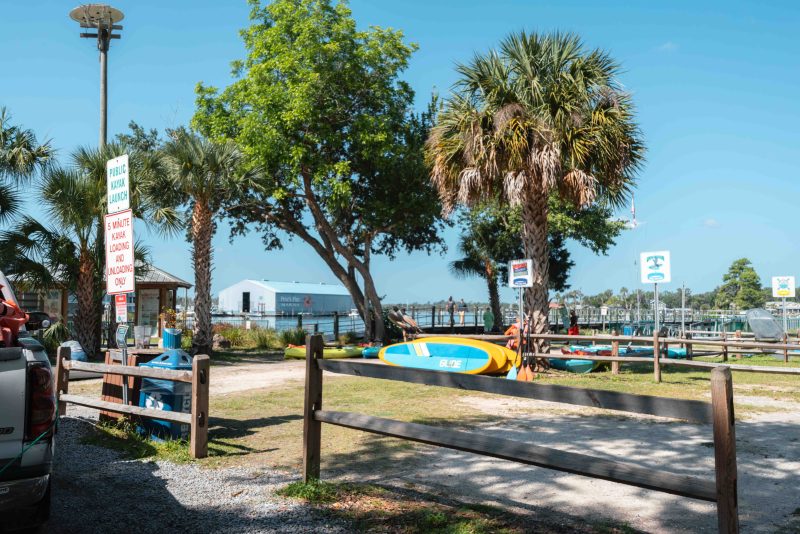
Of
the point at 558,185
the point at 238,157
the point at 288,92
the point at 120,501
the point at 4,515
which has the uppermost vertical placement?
the point at 288,92

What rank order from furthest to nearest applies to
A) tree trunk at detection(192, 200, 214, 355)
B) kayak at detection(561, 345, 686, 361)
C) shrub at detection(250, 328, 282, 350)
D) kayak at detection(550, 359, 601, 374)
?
shrub at detection(250, 328, 282, 350) < tree trunk at detection(192, 200, 214, 355) < kayak at detection(561, 345, 686, 361) < kayak at detection(550, 359, 601, 374)

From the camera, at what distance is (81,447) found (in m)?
7.20

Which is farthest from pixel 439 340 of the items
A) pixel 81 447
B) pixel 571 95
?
pixel 81 447

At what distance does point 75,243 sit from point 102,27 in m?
10.2

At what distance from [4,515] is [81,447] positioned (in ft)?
12.2

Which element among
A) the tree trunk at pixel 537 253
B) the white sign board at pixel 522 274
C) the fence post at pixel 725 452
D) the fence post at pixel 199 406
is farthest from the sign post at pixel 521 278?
the fence post at pixel 725 452

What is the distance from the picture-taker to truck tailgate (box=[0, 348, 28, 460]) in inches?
144

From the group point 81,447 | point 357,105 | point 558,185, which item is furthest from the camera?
point 357,105

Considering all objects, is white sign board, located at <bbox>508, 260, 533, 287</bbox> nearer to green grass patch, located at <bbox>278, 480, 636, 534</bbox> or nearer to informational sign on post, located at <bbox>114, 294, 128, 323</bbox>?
informational sign on post, located at <bbox>114, 294, 128, 323</bbox>

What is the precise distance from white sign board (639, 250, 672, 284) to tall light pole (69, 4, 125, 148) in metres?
17.4

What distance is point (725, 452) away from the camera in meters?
3.31

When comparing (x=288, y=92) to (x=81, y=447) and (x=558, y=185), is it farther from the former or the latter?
(x=81, y=447)

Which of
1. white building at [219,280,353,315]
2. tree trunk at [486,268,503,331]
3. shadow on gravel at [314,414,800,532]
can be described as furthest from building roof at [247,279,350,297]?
shadow on gravel at [314,414,800,532]

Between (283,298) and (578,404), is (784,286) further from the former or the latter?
(283,298)
